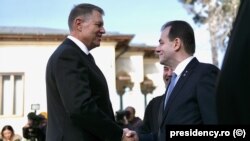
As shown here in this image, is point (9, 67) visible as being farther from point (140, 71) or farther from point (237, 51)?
point (237, 51)

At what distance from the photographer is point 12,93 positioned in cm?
2602

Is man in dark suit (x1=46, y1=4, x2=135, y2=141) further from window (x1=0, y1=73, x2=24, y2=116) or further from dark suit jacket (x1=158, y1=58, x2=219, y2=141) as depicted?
window (x1=0, y1=73, x2=24, y2=116)

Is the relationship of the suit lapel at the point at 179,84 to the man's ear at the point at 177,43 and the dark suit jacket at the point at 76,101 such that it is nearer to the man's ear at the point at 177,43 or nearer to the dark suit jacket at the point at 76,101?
the man's ear at the point at 177,43

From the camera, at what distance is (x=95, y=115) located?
277 cm

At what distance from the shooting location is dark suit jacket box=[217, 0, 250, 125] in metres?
1.01

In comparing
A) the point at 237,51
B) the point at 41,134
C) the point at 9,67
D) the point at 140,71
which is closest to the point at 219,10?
the point at 140,71

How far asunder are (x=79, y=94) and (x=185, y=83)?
63cm

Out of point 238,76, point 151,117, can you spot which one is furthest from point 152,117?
point 238,76

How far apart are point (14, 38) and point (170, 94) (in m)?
23.9

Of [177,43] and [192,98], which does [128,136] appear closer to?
[192,98]

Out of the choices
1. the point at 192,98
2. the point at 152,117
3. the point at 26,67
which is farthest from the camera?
the point at 26,67

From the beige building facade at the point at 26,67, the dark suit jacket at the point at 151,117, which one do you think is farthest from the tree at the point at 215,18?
the dark suit jacket at the point at 151,117

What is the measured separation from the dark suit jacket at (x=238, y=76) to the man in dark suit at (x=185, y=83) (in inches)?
54.1

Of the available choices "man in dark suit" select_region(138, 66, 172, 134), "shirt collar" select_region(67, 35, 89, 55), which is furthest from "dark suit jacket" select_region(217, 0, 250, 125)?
"man in dark suit" select_region(138, 66, 172, 134)
